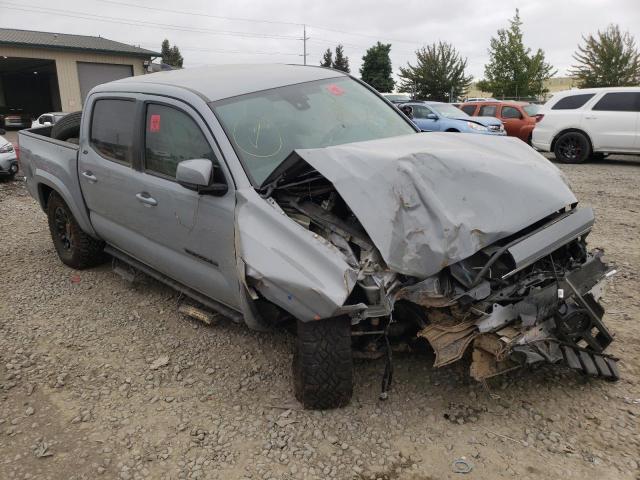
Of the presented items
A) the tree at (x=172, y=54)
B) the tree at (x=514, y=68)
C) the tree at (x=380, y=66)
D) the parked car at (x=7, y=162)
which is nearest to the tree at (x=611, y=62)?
the tree at (x=514, y=68)

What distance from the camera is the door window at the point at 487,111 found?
1524 cm

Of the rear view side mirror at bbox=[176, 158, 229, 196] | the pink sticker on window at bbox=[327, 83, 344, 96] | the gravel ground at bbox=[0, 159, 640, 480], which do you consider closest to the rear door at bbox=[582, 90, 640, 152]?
the gravel ground at bbox=[0, 159, 640, 480]

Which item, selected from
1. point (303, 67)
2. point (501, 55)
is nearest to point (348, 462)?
point (303, 67)

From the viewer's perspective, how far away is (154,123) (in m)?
3.62

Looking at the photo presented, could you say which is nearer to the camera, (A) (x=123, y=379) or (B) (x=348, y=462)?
(B) (x=348, y=462)

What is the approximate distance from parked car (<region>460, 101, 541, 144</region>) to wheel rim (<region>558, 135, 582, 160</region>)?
2282 mm

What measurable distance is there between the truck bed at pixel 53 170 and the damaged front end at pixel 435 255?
2.47m

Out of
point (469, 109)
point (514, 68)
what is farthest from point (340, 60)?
point (469, 109)

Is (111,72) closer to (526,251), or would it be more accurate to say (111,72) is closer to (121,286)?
(121,286)

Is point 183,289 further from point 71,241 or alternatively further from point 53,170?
point 53,170

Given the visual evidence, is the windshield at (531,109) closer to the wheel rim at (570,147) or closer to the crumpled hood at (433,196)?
the wheel rim at (570,147)

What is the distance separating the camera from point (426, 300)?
8.59 ft

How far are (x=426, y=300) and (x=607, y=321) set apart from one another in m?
1.91

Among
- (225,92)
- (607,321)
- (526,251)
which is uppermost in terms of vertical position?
(225,92)
